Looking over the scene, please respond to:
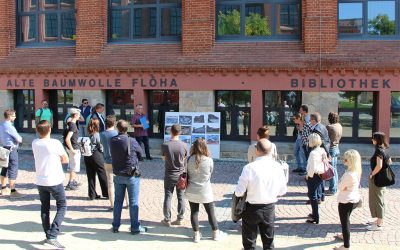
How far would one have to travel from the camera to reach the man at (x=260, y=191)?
19.2 ft

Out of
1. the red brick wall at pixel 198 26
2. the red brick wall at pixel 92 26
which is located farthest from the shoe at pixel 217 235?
the red brick wall at pixel 92 26

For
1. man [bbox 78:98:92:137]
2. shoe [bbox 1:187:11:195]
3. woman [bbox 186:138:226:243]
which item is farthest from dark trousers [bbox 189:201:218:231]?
man [bbox 78:98:92:137]

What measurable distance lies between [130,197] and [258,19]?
9.83 meters

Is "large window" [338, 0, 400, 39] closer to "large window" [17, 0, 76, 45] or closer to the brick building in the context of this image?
the brick building

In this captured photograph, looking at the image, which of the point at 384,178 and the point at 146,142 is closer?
the point at 384,178

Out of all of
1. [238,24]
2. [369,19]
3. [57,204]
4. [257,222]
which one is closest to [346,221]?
[257,222]

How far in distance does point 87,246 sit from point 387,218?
5.02 meters

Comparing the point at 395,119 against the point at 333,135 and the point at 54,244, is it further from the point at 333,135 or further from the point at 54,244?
the point at 54,244

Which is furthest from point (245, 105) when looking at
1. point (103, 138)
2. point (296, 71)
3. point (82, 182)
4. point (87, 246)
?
point (87, 246)

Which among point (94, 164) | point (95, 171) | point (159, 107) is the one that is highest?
A: point (159, 107)

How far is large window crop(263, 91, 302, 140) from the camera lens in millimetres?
15547

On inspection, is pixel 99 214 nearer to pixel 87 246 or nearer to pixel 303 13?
pixel 87 246

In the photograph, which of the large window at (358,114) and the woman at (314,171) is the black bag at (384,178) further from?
the large window at (358,114)

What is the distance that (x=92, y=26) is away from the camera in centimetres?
1697
